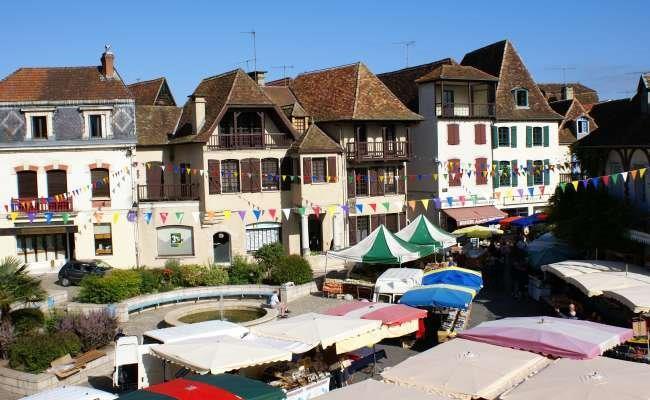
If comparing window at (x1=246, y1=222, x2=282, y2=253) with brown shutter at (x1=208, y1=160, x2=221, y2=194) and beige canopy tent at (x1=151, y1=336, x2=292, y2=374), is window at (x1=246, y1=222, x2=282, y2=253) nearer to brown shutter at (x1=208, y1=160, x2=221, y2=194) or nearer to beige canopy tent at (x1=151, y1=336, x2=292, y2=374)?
brown shutter at (x1=208, y1=160, x2=221, y2=194)

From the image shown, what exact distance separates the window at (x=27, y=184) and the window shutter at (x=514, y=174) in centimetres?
2676

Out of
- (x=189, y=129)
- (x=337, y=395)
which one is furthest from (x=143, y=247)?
(x=337, y=395)

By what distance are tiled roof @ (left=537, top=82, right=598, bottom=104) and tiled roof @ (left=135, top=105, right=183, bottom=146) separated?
30.7m

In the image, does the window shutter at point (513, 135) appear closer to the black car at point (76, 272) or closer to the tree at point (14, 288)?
the black car at point (76, 272)

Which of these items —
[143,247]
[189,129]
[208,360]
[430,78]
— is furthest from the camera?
[430,78]

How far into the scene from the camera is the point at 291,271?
30.7 metres

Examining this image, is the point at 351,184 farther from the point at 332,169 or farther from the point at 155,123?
the point at 155,123

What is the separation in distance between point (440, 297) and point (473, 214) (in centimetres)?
2013

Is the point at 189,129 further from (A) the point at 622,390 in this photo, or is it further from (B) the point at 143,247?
(A) the point at 622,390

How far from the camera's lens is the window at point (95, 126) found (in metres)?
35.0

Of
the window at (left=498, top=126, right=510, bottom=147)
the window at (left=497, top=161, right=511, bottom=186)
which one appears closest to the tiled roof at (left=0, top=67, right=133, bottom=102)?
the window at (left=498, top=126, right=510, bottom=147)

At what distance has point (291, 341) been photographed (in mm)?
16781

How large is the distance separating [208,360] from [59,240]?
76.8 ft

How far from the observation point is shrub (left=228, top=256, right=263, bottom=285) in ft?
104
